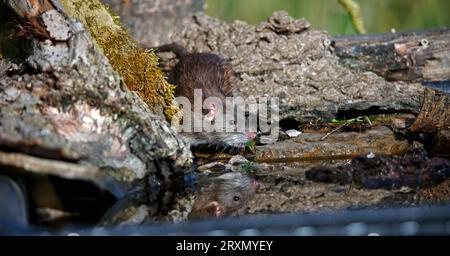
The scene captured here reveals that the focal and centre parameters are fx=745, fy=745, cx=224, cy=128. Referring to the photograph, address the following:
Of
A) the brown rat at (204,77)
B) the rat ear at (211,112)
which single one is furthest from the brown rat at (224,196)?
the brown rat at (204,77)

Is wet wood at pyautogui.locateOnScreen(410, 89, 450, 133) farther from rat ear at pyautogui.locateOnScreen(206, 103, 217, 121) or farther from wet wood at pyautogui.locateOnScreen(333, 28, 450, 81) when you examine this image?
rat ear at pyautogui.locateOnScreen(206, 103, 217, 121)

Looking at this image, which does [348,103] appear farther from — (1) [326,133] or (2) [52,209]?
(2) [52,209]

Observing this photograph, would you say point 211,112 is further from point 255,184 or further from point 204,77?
point 255,184

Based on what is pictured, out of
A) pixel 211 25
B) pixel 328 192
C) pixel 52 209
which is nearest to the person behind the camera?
pixel 52 209

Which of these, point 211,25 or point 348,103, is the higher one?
point 211,25

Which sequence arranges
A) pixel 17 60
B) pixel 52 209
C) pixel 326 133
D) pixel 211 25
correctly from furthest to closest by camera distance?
pixel 211 25, pixel 326 133, pixel 17 60, pixel 52 209

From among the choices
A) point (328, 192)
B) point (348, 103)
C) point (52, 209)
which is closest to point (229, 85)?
point (348, 103)

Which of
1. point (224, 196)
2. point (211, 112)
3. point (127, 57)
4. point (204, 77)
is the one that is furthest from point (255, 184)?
point (204, 77)

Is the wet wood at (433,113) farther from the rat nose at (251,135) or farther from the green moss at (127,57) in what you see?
the green moss at (127,57)
